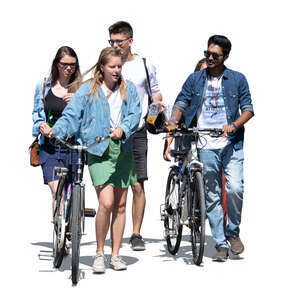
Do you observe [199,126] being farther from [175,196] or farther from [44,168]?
[44,168]

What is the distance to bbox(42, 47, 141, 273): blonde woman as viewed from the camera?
10.7 meters

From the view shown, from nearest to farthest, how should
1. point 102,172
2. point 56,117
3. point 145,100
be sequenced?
point 102,172 → point 56,117 → point 145,100

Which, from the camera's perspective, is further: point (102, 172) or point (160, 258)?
point (160, 258)

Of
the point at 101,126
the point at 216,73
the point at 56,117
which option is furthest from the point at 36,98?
the point at 216,73

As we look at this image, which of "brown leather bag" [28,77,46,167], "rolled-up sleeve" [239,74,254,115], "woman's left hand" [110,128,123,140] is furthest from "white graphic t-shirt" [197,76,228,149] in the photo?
"brown leather bag" [28,77,46,167]

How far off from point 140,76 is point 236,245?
8.09 feet

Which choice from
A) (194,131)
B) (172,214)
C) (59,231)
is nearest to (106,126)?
(194,131)

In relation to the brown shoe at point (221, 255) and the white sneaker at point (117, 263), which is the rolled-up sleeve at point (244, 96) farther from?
the white sneaker at point (117, 263)

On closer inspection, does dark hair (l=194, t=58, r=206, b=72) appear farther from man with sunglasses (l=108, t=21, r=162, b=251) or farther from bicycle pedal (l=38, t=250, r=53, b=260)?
bicycle pedal (l=38, t=250, r=53, b=260)

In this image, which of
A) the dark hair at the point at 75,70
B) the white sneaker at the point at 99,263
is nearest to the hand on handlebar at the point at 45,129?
the dark hair at the point at 75,70

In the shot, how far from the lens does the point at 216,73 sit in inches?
462

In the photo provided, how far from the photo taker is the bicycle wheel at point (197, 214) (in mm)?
11070

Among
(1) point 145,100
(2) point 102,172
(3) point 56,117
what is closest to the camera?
(2) point 102,172

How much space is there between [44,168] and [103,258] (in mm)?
1511
